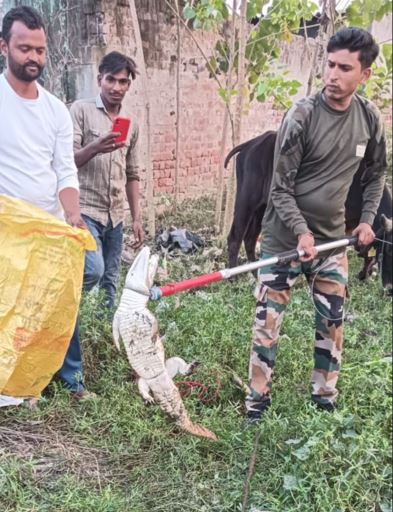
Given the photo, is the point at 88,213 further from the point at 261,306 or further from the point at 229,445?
the point at 229,445

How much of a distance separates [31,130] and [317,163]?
121cm

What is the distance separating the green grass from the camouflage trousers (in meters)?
0.11

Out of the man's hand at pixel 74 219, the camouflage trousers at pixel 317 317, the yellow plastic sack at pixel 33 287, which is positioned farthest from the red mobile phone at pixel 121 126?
the camouflage trousers at pixel 317 317

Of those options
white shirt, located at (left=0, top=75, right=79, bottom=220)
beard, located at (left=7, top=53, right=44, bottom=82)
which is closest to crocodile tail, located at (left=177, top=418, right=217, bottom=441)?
white shirt, located at (left=0, top=75, right=79, bottom=220)

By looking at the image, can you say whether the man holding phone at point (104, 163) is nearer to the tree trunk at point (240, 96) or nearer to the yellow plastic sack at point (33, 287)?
the yellow plastic sack at point (33, 287)

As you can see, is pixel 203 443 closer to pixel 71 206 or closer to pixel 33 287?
pixel 33 287

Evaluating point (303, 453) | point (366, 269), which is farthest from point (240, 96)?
point (303, 453)

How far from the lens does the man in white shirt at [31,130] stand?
234 centimetres

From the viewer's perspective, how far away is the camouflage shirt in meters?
2.35

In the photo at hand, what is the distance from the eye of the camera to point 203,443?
238cm

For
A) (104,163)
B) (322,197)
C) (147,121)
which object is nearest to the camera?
(322,197)

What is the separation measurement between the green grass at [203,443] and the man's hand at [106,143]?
80cm

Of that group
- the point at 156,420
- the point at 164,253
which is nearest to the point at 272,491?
the point at 156,420

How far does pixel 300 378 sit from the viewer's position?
2939 millimetres
